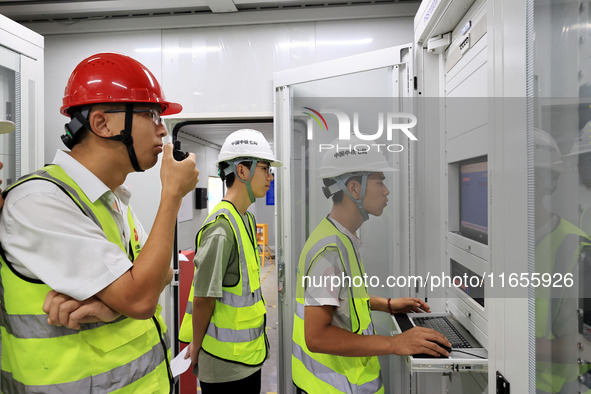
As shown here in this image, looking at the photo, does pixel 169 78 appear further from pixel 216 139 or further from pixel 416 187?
pixel 216 139

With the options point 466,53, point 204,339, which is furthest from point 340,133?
point 204,339

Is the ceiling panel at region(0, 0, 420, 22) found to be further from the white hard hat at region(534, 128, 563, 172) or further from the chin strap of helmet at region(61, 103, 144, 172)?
the white hard hat at region(534, 128, 563, 172)

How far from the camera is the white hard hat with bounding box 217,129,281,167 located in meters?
2.19

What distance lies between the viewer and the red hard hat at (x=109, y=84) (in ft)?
3.50

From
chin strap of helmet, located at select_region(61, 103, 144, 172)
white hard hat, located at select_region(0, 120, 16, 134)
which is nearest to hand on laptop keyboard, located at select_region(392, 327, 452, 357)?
chin strap of helmet, located at select_region(61, 103, 144, 172)

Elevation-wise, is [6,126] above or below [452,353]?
above

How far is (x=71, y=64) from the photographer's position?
2.98 meters

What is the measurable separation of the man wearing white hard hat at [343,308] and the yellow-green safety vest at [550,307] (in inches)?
16.6

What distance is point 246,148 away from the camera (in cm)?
220

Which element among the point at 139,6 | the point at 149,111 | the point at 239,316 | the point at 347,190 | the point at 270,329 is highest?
the point at 139,6

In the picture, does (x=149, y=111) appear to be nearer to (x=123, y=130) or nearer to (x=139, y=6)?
(x=123, y=130)

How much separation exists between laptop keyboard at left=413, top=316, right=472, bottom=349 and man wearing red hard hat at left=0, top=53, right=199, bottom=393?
3.53 ft

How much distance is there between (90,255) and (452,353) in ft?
4.07

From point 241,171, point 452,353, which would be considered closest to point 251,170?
point 241,171
